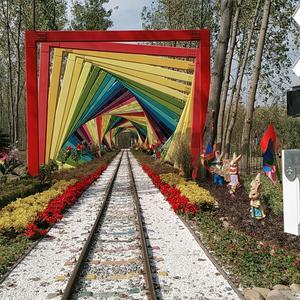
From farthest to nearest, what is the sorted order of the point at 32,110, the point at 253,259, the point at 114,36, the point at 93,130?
the point at 93,130 → the point at 32,110 → the point at 114,36 → the point at 253,259

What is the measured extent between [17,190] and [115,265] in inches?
281

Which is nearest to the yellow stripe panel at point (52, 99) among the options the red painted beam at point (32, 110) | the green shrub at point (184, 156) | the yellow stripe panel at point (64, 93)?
the yellow stripe panel at point (64, 93)

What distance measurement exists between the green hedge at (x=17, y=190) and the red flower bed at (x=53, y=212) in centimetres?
99

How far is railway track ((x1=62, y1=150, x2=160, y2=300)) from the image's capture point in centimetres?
581

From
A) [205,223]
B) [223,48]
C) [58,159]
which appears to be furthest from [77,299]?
[58,159]

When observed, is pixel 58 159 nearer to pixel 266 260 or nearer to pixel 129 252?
pixel 129 252

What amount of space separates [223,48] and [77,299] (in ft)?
39.1

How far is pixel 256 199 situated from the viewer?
862cm

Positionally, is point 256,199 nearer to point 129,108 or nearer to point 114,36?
point 114,36

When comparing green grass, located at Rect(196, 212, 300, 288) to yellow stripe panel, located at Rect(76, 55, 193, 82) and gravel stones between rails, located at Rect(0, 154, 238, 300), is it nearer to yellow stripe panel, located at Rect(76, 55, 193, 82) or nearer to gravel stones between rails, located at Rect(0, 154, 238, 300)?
gravel stones between rails, located at Rect(0, 154, 238, 300)

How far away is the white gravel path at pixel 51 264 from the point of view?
5992 mm

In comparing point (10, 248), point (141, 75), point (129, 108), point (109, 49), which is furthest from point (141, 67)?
point (129, 108)

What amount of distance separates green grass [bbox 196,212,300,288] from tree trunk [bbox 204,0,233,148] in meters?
7.73

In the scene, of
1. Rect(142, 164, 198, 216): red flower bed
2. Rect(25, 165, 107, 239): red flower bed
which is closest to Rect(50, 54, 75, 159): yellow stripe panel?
Rect(25, 165, 107, 239): red flower bed
